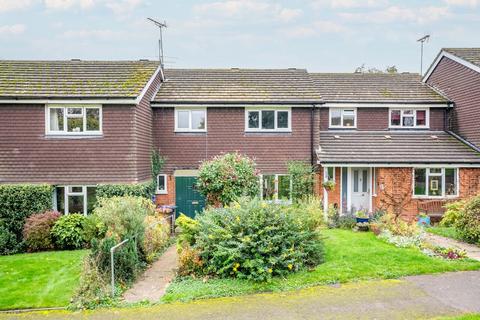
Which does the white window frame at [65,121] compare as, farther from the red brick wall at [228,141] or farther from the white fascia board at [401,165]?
the white fascia board at [401,165]

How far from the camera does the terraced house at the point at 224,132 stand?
15.5m

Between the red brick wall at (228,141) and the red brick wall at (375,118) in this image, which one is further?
the red brick wall at (375,118)

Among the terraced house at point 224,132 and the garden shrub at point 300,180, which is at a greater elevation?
the terraced house at point 224,132

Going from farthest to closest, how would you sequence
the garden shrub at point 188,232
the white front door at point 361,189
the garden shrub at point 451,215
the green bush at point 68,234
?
the white front door at point 361,189 < the garden shrub at point 451,215 < the green bush at point 68,234 < the garden shrub at point 188,232

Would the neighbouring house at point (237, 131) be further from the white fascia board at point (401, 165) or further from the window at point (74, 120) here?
the window at point (74, 120)

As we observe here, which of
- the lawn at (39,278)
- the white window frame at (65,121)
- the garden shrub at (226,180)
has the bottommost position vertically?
the lawn at (39,278)

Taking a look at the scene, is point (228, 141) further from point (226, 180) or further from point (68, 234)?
point (68, 234)

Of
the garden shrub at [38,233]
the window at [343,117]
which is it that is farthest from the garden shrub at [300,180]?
the garden shrub at [38,233]

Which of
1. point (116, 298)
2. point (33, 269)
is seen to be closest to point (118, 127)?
point (33, 269)

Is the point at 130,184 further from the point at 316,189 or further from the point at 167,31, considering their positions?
the point at 167,31

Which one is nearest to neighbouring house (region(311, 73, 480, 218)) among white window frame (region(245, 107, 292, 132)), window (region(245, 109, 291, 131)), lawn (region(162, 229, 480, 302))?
white window frame (region(245, 107, 292, 132))

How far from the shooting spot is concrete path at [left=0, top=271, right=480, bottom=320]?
25.2 ft

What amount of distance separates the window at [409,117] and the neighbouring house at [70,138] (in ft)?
40.1

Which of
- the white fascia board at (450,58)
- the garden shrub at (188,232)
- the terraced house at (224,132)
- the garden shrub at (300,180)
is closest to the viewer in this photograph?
the garden shrub at (188,232)
